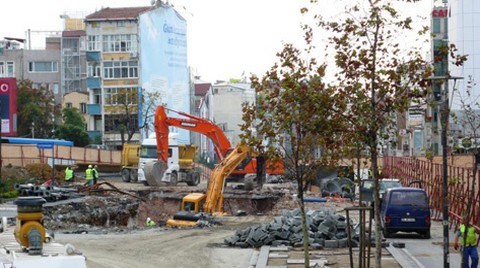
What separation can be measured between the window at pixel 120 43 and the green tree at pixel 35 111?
740 centimetres

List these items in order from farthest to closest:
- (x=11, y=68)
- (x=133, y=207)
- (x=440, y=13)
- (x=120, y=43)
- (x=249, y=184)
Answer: (x=11, y=68) → (x=120, y=43) → (x=249, y=184) → (x=133, y=207) → (x=440, y=13)

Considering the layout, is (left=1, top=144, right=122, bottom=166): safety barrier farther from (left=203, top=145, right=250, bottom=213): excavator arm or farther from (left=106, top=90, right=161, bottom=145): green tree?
(left=203, top=145, right=250, bottom=213): excavator arm

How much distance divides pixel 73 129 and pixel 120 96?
247 inches

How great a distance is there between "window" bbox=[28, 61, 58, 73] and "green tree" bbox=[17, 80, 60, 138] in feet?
34.3

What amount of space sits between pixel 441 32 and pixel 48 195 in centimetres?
2547

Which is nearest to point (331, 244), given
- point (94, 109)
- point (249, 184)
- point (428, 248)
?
point (428, 248)

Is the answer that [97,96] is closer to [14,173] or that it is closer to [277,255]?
[14,173]

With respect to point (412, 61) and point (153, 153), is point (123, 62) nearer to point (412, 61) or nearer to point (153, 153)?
point (153, 153)

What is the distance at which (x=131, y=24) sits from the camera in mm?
→ 90562

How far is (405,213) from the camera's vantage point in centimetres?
3241

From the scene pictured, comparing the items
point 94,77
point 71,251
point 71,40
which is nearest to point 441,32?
point 71,251

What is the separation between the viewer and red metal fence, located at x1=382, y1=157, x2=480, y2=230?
95.0 ft

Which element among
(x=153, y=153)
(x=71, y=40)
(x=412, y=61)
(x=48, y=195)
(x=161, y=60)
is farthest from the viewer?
(x=71, y=40)

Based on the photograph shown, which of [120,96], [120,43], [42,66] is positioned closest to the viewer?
[120,96]
